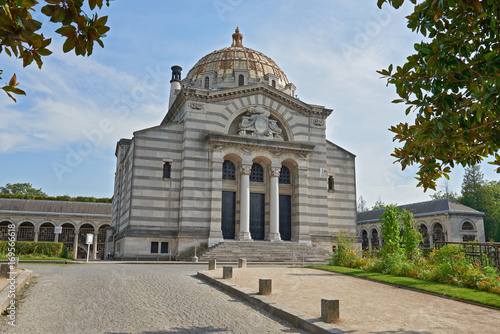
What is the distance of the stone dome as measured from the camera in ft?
145

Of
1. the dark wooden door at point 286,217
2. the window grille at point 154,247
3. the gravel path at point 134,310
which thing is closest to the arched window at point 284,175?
the dark wooden door at point 286,217

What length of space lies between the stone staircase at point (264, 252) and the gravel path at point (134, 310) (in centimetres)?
1427

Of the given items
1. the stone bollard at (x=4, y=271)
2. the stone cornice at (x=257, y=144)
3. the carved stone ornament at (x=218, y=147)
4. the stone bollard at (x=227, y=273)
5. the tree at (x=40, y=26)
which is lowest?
the stone bollard at (x=227, y=273)

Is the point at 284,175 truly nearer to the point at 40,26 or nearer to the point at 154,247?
the point at 154,247

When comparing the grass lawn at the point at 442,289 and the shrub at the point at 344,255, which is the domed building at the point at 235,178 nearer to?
the shrub at the point at 344,255

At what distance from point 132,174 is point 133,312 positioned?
2279 centimetres

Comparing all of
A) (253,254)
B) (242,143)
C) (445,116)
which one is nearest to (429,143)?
(445,116)

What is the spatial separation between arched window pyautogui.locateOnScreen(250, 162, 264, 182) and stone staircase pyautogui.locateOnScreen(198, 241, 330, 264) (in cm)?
579

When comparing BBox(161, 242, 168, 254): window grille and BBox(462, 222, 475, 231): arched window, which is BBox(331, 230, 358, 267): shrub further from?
BBox(462, 222, 475, 231): arched window

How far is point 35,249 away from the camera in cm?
2831

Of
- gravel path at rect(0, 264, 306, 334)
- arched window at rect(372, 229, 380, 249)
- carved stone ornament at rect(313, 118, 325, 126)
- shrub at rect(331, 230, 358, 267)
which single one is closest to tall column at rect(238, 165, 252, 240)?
carved stone ornament at rect(313, 118, 325, 126)

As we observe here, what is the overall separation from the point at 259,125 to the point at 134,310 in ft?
85.2

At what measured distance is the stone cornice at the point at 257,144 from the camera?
32594 millimetres

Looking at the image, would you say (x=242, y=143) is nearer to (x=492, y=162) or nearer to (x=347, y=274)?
(x=347, y=274)
